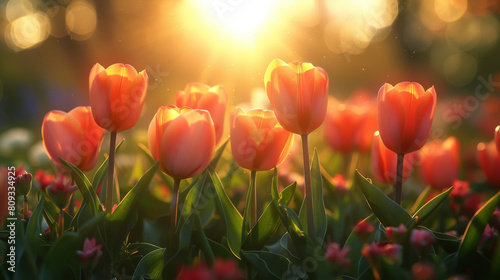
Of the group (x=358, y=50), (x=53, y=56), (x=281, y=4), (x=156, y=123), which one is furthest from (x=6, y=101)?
(x=156, y=123)

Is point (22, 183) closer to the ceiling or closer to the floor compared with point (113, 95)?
closer to the floor

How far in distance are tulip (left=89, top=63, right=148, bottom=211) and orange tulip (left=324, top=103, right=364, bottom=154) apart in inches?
39.2

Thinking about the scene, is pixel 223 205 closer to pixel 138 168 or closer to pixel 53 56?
pixel 138 168

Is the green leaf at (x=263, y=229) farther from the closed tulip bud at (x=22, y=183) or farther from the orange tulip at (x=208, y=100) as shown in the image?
the closed tulip bud at (x=22, y=183)

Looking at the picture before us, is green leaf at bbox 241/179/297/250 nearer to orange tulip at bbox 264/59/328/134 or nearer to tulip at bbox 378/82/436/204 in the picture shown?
orange tulip at bbox 264/59/328/134

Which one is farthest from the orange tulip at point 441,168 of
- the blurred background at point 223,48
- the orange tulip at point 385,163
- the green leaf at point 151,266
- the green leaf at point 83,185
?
the blurred background at point 223,48

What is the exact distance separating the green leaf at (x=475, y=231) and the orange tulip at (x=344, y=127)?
899mm

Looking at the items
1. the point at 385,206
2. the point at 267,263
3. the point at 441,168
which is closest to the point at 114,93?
the point at 267,263

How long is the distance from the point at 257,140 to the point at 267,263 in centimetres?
28

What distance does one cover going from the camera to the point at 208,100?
1.23m

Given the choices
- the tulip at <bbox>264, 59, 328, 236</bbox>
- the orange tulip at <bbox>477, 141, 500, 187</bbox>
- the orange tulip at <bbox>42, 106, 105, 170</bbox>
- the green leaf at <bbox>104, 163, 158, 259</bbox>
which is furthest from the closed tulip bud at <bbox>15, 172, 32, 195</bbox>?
the orange tulip at <bbox>477, 141, 500, 187</bbox>

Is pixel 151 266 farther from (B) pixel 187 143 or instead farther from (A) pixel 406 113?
(A) pixel 406 113

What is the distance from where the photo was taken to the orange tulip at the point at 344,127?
1797 millimetres

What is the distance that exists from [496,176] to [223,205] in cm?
92
